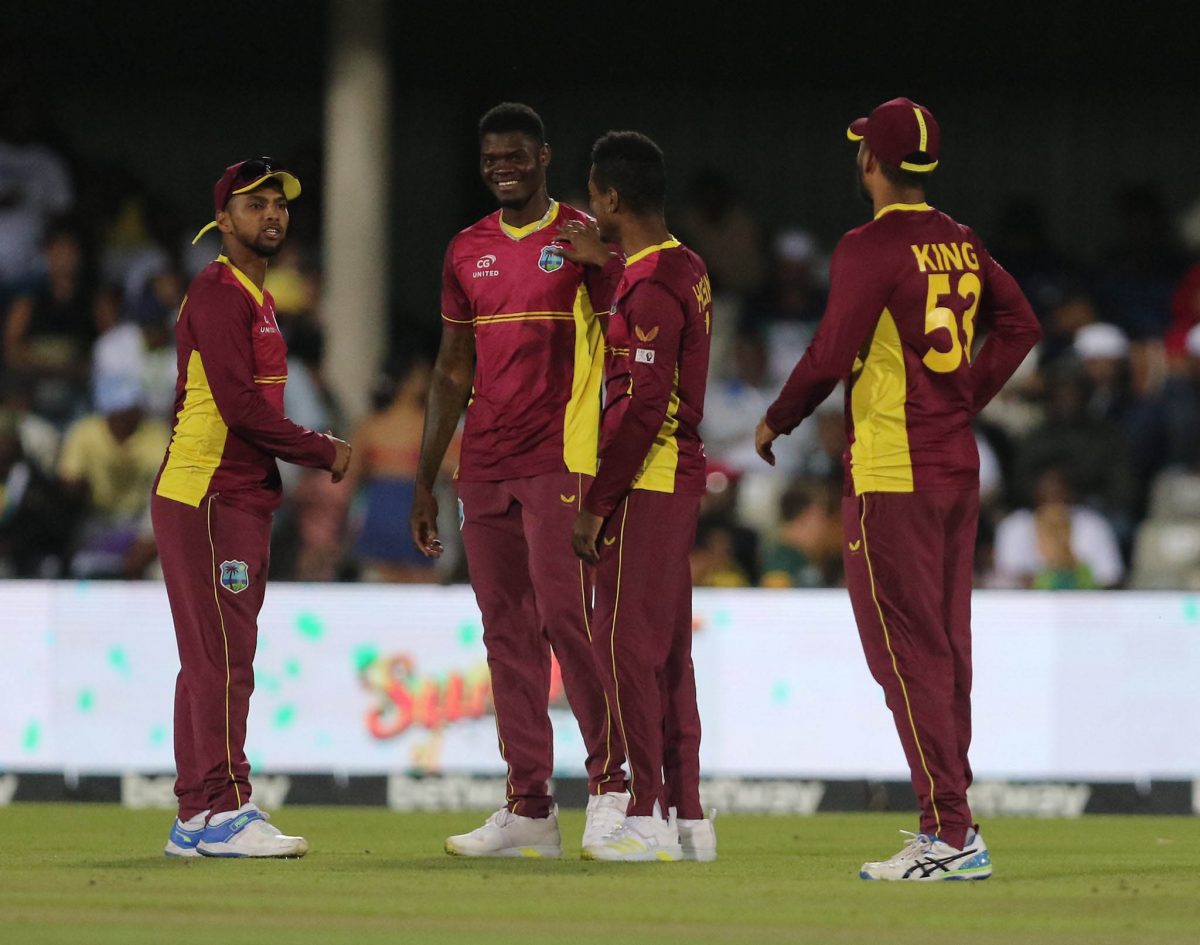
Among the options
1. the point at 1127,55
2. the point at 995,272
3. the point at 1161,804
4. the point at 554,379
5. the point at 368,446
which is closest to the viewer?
the point at 995,272

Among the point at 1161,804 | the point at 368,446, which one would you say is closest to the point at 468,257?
the point at 1161,804

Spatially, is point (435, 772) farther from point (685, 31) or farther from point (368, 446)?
point (685, 31)

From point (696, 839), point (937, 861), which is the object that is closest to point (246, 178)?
point (696, 839)

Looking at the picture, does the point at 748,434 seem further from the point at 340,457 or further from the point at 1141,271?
the point at 340,457

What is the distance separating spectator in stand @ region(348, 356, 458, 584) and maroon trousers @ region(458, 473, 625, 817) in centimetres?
481

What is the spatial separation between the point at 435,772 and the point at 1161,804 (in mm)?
3536

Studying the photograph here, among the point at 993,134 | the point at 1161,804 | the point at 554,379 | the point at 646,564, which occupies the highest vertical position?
the point at 993,134

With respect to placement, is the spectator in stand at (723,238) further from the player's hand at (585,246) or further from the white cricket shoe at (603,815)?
the white cricket shoe at (603,815)

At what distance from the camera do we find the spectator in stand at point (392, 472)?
41.8ft

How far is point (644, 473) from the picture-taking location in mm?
7336

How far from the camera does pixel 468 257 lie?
7.71m

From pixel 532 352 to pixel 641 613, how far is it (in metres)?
0.98

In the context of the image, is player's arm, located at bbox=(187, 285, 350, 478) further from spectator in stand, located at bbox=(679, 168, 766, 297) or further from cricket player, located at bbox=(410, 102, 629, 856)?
spectator in stand, located at bbox=(679, 168, 766, 297)

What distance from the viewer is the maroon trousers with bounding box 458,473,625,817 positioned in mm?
7523
